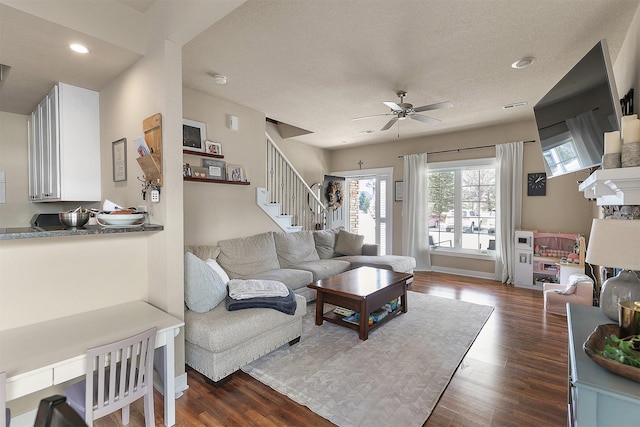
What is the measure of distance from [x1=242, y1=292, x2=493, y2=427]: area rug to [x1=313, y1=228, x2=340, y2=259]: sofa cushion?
5.55 ft

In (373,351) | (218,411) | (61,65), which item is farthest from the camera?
(373,351)

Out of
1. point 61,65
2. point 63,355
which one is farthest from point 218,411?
point 61,65

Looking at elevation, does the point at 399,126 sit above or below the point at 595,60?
above

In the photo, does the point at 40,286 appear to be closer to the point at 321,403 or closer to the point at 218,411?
the point at 218,411

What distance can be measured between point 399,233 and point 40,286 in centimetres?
566

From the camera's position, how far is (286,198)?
16.5 feet

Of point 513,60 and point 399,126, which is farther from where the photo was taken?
point 399,126

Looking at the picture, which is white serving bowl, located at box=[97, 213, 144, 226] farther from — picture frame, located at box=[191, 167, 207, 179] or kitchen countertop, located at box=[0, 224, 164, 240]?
picture frame, located at box=[191, 167, 207, 179]

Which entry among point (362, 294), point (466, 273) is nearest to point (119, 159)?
point (362, 294)

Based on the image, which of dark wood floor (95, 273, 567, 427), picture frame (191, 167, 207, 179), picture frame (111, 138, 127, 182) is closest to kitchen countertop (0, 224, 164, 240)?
picture frame (111, 138, 127, 182)

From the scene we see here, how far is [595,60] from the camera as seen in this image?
1.67m

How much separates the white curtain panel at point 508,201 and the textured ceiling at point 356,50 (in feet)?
3.94

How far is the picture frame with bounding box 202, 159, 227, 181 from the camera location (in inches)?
147

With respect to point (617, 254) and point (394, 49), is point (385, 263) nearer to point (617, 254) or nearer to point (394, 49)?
point (394, 49)
